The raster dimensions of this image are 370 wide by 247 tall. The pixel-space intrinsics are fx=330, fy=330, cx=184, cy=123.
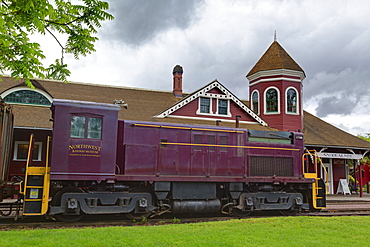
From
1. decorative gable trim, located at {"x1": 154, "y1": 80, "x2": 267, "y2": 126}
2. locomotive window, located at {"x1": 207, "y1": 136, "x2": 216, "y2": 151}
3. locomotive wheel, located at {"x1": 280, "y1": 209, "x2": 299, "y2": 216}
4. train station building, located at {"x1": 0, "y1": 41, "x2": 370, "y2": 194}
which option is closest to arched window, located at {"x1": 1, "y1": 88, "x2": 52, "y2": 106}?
train station building, located at {"x1": 0, "y1": 41, "x2": 370, "y2": 194}

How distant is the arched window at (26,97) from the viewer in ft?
59.7

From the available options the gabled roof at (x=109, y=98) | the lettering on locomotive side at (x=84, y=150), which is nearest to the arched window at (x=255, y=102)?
the gabled roof at (x=109, y=98)

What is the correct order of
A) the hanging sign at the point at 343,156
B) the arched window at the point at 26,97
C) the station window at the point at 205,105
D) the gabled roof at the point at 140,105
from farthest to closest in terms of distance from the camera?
the station window at the point at 205,105 → the hanging sign at the point at 343,156 → the gabled roof at the point at 140,105 → the arched window at the point at 26,97

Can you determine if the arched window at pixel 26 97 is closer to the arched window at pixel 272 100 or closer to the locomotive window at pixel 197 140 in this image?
the locomotive window at pixel 197 140

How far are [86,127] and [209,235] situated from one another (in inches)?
188

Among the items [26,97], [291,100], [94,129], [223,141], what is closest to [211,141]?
[223,141]

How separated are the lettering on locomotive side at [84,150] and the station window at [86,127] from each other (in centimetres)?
29

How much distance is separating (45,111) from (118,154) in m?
9.66

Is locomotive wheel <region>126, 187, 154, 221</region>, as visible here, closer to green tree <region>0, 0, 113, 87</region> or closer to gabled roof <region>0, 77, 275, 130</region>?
green tree <region>0, 0, 113, 87</region>

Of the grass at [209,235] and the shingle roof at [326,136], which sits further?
the shingle roof at [326,136]

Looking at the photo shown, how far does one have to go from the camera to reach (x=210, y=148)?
11406 mm

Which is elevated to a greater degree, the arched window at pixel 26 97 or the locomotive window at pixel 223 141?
the arched window at pixel 26 97

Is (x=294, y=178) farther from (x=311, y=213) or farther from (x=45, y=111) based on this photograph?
Answer: (x=45, y=111)

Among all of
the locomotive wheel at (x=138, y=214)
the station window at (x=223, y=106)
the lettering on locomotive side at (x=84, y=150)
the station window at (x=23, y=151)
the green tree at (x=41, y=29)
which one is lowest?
the locomotive wheel at (x=138, y=214)
